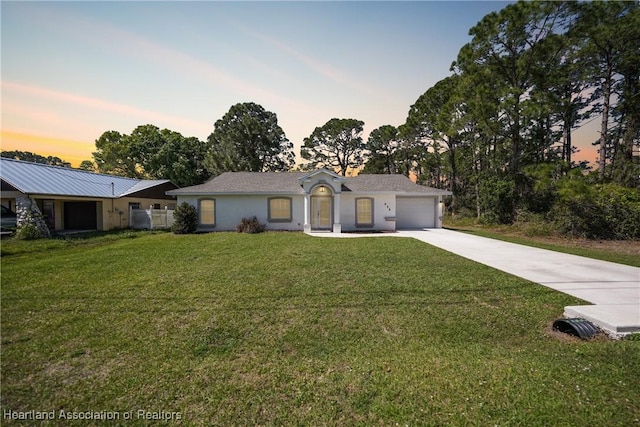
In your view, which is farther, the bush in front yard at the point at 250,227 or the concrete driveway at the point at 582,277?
the bush in front yard at the point at 250,227

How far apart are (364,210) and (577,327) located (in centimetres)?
1297

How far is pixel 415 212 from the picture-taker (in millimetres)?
17969

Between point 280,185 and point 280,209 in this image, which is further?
point 280,185

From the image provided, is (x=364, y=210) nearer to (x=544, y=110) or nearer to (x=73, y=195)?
(x=544, y=110)

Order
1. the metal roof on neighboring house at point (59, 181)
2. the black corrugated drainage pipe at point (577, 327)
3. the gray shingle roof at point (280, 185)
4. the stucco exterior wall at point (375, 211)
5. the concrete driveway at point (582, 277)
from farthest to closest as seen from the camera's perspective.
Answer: the stucco exterior wall at point (375, 211) < the gray shingle roof at point (280, 185) < the metal roof on neighboring house at point (59, 181) < the concrete driveway at point (582, 277) < the black corrugated drainage pipe at point (577, 327)

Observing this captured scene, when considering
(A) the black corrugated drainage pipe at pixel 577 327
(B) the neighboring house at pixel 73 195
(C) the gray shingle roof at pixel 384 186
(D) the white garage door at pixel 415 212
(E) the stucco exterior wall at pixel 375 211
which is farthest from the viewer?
(D) the white garage door at pixel 415 212

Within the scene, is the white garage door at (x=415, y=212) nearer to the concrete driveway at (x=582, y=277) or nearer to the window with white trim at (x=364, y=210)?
the window with white trim at (x=364, y=210)

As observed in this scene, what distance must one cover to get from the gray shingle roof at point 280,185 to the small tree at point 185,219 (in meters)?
1.11

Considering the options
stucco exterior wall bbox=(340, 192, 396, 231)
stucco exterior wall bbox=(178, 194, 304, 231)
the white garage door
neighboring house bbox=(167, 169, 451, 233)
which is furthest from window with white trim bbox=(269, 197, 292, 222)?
the white garage door

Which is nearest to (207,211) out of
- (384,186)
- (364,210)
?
(364,210)

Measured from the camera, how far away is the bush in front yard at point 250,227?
1488 cm

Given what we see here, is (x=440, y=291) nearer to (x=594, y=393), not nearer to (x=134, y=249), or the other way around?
(x=594, y=393)

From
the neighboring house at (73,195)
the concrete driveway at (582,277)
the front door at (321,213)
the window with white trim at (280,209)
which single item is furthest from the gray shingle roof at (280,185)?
the concrete driveway at (582,277)

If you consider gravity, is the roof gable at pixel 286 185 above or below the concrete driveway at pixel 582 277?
above
